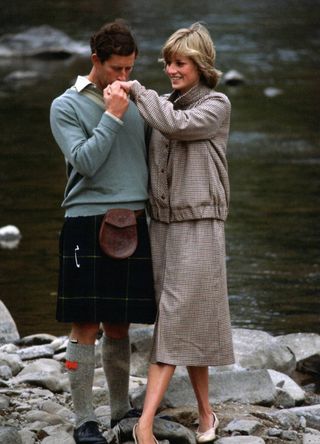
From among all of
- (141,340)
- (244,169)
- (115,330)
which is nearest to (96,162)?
(115,330)

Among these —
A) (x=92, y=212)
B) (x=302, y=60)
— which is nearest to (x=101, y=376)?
(x=92, y=212)

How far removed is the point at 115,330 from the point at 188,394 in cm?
74

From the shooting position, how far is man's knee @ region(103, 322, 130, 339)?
5113 mm

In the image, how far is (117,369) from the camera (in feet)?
17.0

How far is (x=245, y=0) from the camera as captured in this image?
3638cm

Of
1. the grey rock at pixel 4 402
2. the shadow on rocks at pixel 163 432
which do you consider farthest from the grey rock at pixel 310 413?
the grey rock at pixel 4 402

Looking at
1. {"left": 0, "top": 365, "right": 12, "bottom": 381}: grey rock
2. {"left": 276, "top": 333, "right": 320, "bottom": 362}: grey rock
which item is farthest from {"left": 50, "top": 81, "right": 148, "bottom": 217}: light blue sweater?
{"left": 276, "top": 333, "right": 320, "bottom": 362}: grey rock

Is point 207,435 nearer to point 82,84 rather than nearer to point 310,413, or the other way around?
point 310,413

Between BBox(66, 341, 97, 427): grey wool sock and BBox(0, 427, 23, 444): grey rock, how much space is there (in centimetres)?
26

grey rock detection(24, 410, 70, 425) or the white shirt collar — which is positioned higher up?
the white shirt collar

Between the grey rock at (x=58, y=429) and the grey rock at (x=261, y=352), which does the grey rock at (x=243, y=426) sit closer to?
the grey rock at (x=58, y=429)

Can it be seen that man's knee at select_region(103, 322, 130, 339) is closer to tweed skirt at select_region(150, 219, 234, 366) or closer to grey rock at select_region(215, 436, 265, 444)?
tweed skirt at select_region(150, 219, 234, 366)

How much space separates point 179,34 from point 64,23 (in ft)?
90.3

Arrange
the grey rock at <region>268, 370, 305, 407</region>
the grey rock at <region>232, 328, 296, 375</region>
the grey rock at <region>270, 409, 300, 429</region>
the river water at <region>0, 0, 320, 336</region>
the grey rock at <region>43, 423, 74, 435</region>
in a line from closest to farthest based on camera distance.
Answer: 1. the grey rock at <region>43, 423, 74, 435</region>
2. the grey rock at <region>270, 409, 300, 429</region>
3. the grey rock at <region>268, 370, 305, 407</region>
4. the grey rock at <region>232, 328, 296, 375</region>
5. the river water at <region>0, 0, 320, 336</region>
